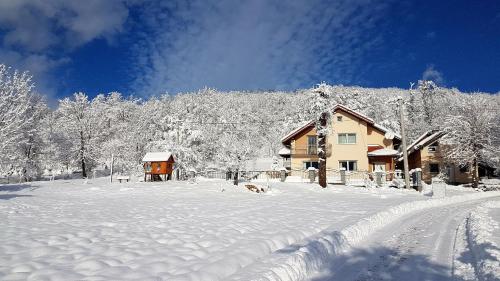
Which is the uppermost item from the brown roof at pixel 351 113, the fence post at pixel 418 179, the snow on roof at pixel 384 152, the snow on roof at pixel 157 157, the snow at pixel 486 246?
the brown roof at pixel 351 113

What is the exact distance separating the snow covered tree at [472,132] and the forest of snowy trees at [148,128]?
88 mm

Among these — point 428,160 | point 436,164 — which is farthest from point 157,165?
point 436,164

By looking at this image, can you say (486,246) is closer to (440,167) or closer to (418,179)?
(418,179)

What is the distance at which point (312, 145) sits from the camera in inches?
1591

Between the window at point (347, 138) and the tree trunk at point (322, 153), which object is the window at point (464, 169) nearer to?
the window at point (347, 138)

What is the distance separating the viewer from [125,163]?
50.8 metres

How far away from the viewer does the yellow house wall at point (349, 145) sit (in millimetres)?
38969

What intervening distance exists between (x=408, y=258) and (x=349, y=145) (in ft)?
107

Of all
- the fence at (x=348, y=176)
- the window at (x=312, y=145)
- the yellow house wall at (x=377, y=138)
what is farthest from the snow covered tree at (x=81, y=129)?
the yellow house wall at (x=377, y=138)

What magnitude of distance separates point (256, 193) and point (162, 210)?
391 inches

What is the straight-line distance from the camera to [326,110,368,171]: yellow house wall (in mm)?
38969

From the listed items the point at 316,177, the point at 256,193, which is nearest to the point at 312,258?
the point at 256,193

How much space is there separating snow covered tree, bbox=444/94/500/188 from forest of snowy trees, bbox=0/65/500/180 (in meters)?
0.09

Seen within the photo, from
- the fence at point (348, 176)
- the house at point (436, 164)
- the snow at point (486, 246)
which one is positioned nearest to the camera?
the snow at point (486, 246)
